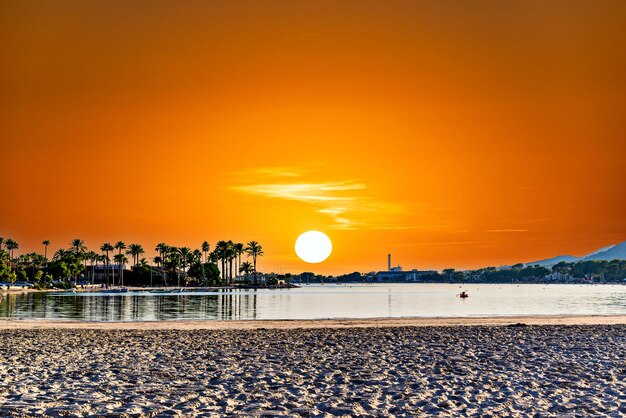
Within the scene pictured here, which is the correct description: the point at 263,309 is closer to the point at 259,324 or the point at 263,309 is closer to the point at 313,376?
the point at 259,324

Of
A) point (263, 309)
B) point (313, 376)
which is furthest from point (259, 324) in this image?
point (263, 309)

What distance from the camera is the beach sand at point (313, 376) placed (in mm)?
14188

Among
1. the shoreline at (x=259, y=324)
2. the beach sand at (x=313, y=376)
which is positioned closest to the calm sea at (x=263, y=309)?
the shoreline at (x=259, y=324)

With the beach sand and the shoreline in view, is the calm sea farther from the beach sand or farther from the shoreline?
the beach sand

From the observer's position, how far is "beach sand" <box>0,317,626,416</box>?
14188mm

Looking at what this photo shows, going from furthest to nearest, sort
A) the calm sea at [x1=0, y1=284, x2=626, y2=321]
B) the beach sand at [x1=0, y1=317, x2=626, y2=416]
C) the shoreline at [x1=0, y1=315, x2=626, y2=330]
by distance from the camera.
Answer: the calm sea at [x1=0, y1=284, x2=626, y2=321], the shoreline at [x1=0, y1=315, x2=626, y2=330], the beach sand at [x1=0, y1=317, x2=626, y2=416]

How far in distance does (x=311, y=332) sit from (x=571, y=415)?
2279 cm

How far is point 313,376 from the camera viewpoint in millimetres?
18719

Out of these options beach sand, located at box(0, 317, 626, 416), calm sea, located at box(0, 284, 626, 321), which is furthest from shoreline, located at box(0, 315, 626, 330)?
calm sea, located at box(0, 284, 626, 321)

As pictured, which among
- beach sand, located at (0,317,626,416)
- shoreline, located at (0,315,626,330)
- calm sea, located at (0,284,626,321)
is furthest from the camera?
calm sea, located at (0,284,626,321)

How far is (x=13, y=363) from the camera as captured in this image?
21.2 m

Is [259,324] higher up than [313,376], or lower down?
lower down

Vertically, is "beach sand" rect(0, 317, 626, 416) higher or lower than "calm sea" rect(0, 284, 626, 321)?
higher

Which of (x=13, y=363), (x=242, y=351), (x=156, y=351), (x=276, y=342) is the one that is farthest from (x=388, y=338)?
(x=13, y=363)
